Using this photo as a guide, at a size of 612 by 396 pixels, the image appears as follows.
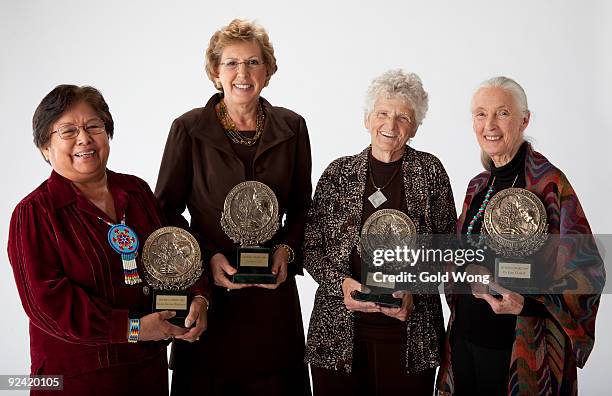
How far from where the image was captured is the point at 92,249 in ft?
8.42

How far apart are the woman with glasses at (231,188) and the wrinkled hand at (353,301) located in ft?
1.07

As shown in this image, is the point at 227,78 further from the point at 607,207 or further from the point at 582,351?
the point at 607,207

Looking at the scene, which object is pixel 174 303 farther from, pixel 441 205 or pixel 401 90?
pixel 401 90

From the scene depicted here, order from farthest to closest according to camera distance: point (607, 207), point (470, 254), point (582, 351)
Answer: point (607, 207) < point (470, 254) < point (582, 351)

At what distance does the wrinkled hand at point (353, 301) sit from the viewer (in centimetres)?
298

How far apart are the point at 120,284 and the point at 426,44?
3934 mm

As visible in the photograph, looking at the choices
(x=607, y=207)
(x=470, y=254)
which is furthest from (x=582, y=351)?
(x=607, y=207)

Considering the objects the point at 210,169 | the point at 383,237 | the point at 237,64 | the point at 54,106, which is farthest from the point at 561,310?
the point at 54,106

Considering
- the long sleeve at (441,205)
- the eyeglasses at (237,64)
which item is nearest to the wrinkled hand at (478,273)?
the long sleeve at (441,205)

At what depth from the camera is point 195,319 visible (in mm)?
2789

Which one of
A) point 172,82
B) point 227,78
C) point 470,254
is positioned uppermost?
point 172,82

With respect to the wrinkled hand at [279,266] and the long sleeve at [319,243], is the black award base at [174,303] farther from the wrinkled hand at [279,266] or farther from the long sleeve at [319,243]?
the long sleeve at [319,243]

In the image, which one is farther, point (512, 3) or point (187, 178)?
point (512, 3)

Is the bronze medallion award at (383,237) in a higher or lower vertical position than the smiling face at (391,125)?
lower
